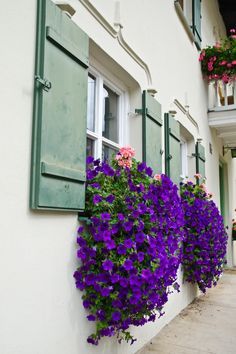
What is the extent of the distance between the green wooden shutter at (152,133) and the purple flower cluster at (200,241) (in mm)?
980

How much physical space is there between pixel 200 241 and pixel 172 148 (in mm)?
1151

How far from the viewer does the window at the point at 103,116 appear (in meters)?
2.99

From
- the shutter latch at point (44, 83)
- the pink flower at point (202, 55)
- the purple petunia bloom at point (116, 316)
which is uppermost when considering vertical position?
the pink flower at point (202, 55)

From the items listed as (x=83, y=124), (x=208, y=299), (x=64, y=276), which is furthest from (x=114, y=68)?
(x=208, y=299)

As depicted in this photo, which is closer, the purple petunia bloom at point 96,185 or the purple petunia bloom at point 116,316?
the purple petunia bloom at point 116,316

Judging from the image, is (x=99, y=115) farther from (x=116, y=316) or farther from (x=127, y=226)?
(x=116, y=316)

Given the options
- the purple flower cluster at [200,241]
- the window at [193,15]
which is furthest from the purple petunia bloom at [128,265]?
the window at [193,15]

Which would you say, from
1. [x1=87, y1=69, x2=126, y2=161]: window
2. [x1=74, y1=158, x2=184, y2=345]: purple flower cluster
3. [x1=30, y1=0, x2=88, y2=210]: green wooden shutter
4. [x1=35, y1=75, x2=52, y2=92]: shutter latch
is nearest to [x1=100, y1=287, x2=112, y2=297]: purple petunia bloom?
[x1=74, y1=158, x2=184, y2=345]: purple flower cluster

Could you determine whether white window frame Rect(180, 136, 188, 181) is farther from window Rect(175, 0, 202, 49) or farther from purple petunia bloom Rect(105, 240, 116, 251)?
purple petunia bloom Rect(105, 240, 116, 251)

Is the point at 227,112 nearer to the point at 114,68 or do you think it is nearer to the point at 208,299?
the point at 208,299

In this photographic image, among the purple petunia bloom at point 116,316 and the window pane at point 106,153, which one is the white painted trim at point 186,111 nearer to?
the window pane at point 106,153

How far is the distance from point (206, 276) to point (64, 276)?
2.84 m

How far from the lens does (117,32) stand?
3.08 m

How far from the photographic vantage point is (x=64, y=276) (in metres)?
2.21
